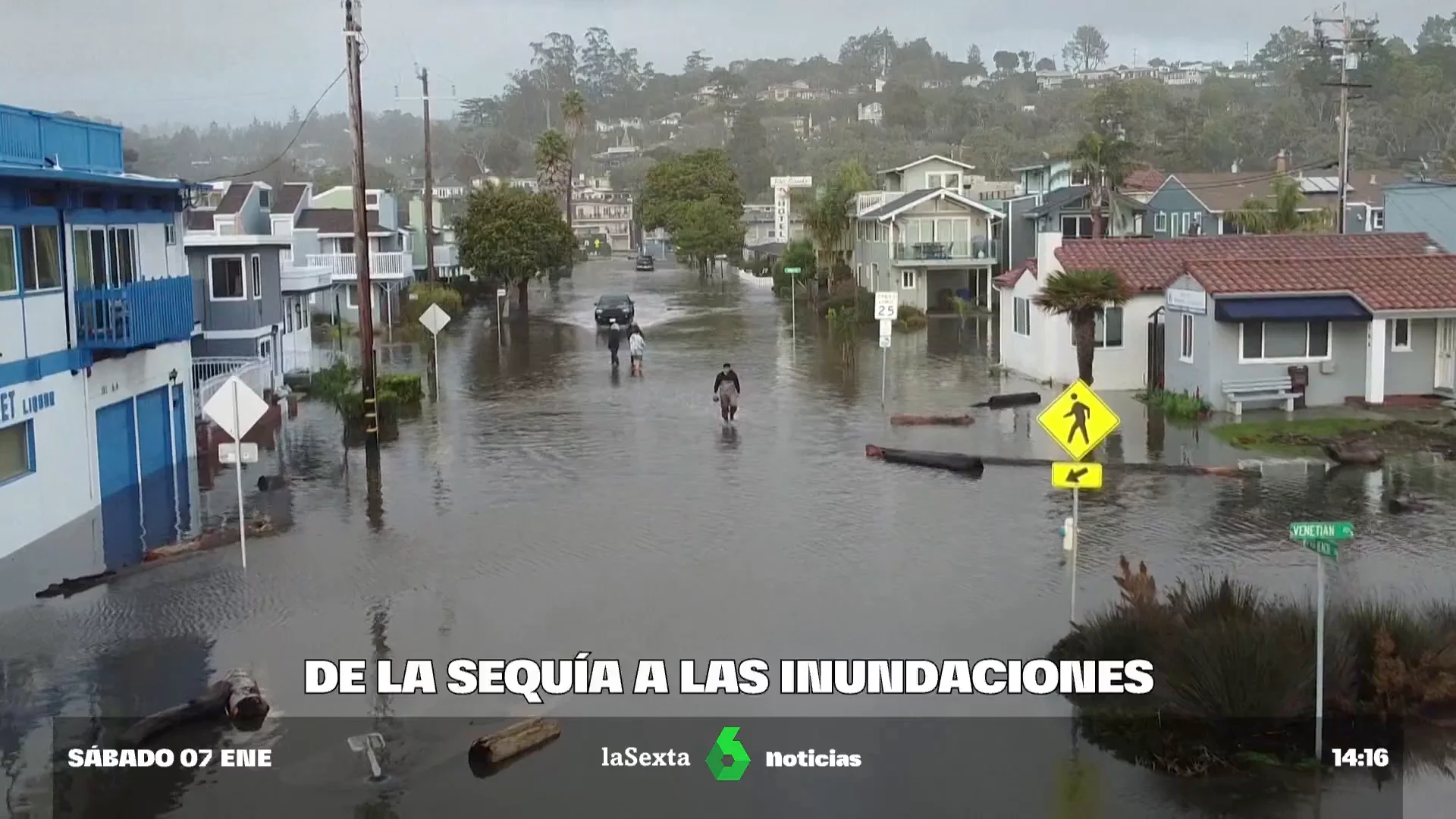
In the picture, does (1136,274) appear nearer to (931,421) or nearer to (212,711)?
(931,421)

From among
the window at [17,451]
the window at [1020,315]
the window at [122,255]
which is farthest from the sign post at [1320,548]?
the window at [1020,315]

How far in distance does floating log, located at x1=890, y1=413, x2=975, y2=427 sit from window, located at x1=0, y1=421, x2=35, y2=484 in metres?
16.5

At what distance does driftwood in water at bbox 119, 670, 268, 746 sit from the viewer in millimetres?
12055

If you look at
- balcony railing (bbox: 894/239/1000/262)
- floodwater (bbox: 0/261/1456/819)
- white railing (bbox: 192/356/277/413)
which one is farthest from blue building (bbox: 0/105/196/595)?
balcony railing (bbox: 894/239/1000/262)

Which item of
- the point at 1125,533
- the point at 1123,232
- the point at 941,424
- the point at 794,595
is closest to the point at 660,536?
the point at 794,595

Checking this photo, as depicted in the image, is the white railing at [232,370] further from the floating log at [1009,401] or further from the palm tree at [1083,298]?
the palm tree at [1083,298]

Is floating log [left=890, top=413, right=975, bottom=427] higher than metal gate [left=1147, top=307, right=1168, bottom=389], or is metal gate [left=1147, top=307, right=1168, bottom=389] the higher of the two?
metal gate [left=1147, top=307, right=1168, bottom=389]

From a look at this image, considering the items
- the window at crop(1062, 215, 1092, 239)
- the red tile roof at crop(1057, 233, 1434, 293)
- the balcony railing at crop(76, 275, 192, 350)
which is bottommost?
the balcony railing at crop(76, 275, 192, 350)

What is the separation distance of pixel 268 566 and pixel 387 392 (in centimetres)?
1448

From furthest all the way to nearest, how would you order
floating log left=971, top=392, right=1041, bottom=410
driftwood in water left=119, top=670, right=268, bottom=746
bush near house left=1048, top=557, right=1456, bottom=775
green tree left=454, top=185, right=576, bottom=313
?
green tree left=454, top=185, right=576, bottom=313
floating log left=971, top=392, right=1041, bottom=410
driftwood in water left=119, top=670, right=268, bottom=746
bush near house left=1048, top=557, right=1456, bottom=775

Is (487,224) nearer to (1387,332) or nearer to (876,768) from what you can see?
(1387,332)

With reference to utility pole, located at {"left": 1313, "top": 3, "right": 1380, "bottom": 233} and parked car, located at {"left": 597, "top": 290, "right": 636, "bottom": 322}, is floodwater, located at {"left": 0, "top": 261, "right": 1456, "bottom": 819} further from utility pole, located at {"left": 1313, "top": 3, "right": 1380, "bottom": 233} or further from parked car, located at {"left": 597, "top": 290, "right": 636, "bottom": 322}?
parked car, located at {"left": 597, "top": 290, "right": 636, "bottom": 322}

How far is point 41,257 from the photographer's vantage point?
20.8m

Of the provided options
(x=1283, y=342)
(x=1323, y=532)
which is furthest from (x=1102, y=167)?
(x=1323, y=532)
